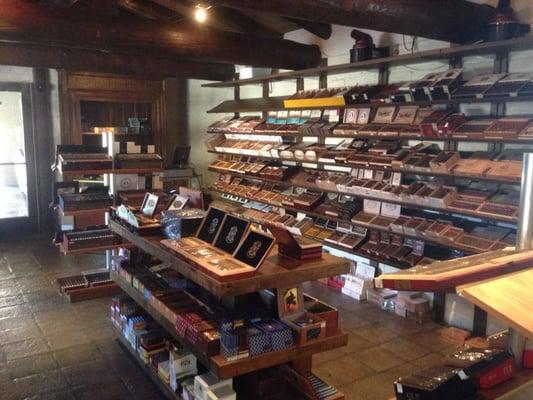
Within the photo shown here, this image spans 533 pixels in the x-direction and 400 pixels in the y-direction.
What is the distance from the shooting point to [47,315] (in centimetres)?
414

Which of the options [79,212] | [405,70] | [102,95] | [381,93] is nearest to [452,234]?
[381,93]

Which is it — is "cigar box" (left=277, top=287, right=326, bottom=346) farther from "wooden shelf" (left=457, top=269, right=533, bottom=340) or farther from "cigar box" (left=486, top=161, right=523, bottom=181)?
"cigar box" (left=486, top=161, right=523, bottom=181)

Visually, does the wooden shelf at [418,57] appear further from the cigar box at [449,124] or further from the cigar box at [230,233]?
the cigar box at [230,233]

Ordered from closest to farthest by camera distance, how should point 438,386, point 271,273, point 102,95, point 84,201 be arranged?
point 438,386 → point 271,273 → point 84,201 → point 102,95

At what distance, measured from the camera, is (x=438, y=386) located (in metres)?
1.36

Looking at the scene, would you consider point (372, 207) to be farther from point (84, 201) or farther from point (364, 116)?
point (84, 201)

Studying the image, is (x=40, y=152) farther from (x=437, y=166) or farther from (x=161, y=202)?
(x=437, y=166)

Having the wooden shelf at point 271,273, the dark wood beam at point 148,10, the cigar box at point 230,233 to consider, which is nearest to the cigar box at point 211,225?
the cigar box at point 230,233

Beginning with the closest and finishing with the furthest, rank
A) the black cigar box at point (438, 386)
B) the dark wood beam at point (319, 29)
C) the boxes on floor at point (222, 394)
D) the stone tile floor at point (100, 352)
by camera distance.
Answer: the black cigar box at point (438, 386) → the boxes on floor at point (222, 394) → the stone tile floor at point (100, 352) → the dark wood beam at point (319, 29)

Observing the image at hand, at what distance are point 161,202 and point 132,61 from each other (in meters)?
3.29

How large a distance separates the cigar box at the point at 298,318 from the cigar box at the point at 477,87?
6.74 feet

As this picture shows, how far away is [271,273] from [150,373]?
1.45 meters

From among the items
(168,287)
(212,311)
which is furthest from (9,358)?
(212,311)

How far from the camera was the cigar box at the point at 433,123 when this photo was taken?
3660 mm
